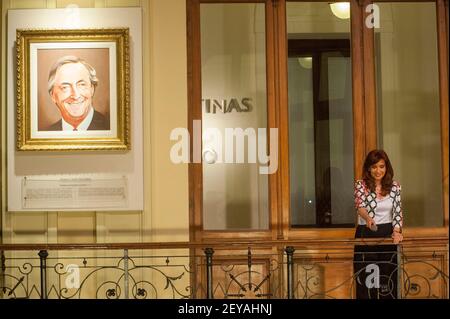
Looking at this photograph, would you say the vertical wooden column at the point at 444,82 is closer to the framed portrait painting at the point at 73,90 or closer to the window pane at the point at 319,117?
the window pane at the point at 319,117

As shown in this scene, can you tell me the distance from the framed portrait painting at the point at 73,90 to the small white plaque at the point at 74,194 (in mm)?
371

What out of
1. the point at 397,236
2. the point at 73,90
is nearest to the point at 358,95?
the point at 397,236

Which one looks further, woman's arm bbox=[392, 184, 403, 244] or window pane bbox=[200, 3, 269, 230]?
window pane bbox=[200, 3, 269, 230]

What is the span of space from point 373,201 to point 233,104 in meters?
2.01

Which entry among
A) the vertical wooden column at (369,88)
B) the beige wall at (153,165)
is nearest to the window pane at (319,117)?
the vertical wooden column at (369,88)

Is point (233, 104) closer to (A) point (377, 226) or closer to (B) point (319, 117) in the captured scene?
(B) point (319, 117)

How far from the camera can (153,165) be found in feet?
33.8

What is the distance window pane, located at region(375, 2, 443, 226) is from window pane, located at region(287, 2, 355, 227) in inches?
14.9

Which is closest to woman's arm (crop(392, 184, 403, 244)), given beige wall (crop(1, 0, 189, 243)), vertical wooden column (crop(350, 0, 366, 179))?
vertical wooden column (crop(350, 0, 366, 179))

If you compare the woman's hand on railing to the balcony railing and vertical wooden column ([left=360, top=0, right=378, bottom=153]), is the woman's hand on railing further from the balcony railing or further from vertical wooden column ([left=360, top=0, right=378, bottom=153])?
vertical wooden column ([left=360, top=0, right=378, bottom=153])

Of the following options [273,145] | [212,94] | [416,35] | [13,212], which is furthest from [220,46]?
[13,212]

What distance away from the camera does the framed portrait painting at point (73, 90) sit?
10.2 metres

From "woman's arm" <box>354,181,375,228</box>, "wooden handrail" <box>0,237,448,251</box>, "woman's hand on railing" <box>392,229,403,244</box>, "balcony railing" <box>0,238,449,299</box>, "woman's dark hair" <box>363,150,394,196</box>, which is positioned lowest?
"balcony railing" <box>0,238,449,299</box>

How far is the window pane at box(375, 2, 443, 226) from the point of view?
10.6m
